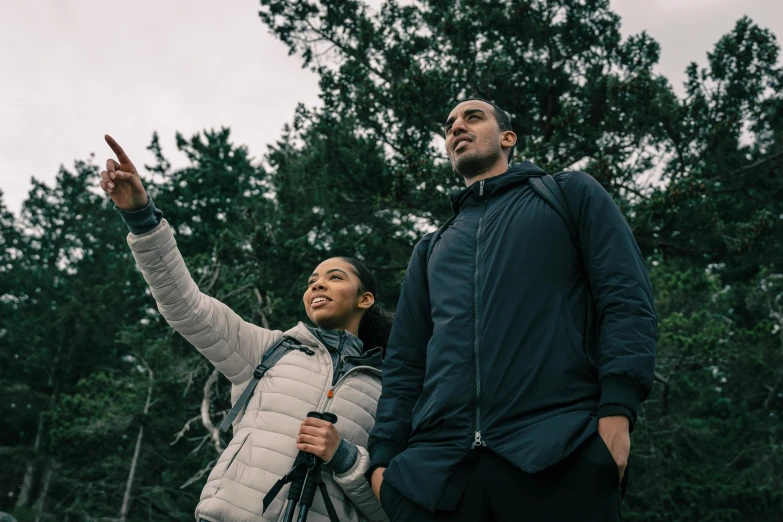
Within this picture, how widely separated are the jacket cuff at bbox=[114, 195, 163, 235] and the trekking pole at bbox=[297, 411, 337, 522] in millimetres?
926

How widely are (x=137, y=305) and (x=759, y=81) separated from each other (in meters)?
18.8

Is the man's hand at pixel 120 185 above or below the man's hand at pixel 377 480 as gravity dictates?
above

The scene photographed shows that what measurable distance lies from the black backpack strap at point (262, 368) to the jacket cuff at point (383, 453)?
2.04ft

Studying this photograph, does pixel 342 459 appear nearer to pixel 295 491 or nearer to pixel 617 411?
pixel 295 491

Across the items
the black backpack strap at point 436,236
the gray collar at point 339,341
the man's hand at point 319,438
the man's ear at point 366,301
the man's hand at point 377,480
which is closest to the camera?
the man's hand at point 377,480

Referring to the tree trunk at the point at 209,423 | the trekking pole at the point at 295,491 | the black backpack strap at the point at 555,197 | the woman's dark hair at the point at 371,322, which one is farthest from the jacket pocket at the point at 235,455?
the tree trunk at the point at 209,423

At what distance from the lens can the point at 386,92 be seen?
365 inches

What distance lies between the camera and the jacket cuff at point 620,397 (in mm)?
1635

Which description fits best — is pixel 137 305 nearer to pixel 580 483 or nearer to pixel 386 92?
pixel 386 92

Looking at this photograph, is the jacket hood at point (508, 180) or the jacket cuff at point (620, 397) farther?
the jacket hood at point (508, 180)

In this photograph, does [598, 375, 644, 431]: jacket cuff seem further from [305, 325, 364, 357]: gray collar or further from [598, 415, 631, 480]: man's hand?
[305, 325, 364, 357]: gray collar

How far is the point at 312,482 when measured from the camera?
2125mm

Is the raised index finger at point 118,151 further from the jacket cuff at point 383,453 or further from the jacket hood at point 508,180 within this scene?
the jacket cuff at point 383,453

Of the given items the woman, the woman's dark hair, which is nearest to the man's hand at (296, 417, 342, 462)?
the woman
